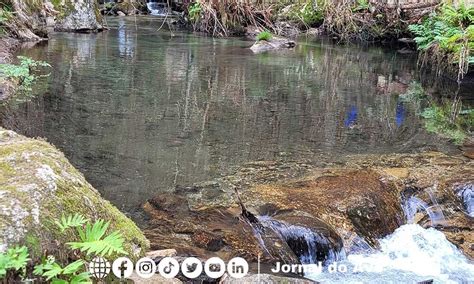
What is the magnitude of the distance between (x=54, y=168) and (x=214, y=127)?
4.07 metres

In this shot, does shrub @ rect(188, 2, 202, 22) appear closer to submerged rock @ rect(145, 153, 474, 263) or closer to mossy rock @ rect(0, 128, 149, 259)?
submerged rock @ rect(145, 153, 474, 263)

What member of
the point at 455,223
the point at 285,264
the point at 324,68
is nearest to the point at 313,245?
the point at 285,264

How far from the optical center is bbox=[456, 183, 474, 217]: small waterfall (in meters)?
4.60

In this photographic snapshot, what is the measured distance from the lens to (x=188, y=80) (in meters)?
9.02

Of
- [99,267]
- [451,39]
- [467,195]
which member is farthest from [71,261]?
[451,39]

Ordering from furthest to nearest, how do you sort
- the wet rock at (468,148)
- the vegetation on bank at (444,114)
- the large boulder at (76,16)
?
1. the large boulder at (76,16)
2. the vegetation on bank at (444,114)
3. the wet rock at (468,148)

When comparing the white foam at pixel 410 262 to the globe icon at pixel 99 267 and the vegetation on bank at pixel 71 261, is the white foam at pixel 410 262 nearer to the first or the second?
the globe icon at pixel 99 267

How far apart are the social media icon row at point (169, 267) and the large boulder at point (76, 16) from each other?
44.1 feet

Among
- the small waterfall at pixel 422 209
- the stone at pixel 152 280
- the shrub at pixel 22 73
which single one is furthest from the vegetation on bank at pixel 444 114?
the shrub at pixel 22 73

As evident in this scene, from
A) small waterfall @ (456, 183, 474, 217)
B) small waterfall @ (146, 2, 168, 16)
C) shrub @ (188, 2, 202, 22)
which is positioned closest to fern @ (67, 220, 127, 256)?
small waterfall @ (456, 183, 474, 217)

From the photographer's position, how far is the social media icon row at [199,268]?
2438 millimetres

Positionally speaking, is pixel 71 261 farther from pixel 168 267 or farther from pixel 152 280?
pixel 168 267

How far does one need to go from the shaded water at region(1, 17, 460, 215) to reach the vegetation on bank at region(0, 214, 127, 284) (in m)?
1.98

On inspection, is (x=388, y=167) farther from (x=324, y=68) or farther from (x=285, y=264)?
(x=324, y=68)
